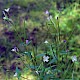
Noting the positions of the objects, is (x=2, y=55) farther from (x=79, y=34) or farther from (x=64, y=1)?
(x=64, y=1)

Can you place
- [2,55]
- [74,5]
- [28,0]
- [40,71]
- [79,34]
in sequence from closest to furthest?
[40,71], [2,55], [79,34], [74,5], [28,0]

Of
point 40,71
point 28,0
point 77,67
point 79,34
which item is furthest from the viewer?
point 28,0

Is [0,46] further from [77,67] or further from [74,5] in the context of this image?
[74,5]

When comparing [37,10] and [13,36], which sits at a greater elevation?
[37,10]

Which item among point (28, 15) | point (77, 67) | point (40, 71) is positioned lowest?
point (77, 67)

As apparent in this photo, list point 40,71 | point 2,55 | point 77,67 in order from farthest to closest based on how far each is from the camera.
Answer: point 2,55
point 77,67
point 40,71

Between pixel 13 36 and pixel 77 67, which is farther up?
pixel 13 36

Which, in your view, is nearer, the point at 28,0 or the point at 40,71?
the point at 40,71

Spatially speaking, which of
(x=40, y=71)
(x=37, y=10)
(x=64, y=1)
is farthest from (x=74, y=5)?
(x=40, y=71)

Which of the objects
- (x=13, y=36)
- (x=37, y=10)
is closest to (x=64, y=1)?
(x=37, y=10)
